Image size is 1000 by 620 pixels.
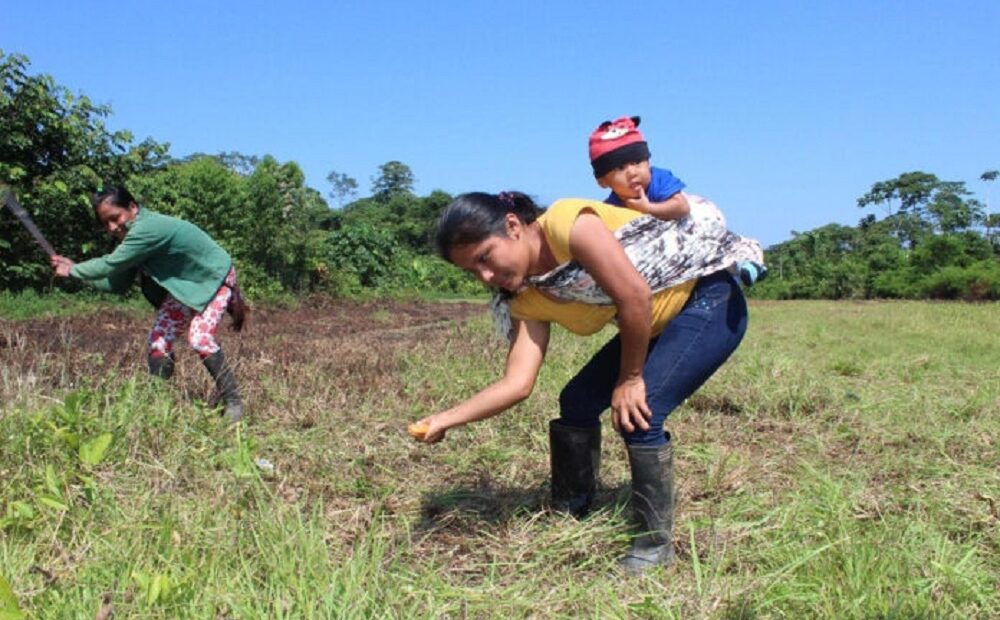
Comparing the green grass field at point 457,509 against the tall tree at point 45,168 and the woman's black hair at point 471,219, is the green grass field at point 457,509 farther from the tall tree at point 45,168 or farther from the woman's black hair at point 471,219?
the tall tree at point 45,168

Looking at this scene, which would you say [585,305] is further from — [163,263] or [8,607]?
[163,263]

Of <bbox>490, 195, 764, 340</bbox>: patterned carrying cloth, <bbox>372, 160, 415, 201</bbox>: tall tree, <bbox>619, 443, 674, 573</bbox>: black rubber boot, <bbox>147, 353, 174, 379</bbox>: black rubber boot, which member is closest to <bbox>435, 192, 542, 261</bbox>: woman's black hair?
<bbox>490, 195, 764, 340</bbox>: patterned carrying cloth

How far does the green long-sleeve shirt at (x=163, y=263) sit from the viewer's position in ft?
13.3

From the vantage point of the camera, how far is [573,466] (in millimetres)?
2777

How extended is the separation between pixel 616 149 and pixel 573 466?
42.1 inches

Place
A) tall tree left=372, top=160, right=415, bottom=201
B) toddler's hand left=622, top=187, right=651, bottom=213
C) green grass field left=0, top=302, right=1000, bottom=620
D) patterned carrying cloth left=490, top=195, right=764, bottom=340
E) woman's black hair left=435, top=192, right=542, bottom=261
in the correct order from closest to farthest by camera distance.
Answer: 1. green grass field left=0, top=302, right=1000, bottom=620
2. woman's black hair left=435, top=192, right=542, bottom=261
3. patterned carrying cloth left=490, top=195, right=764, bottom=340
4. toddler's hand left=622, top=187, right=651, bottom=213
5. tall tree left=372, top=160, right=415, bottom=201

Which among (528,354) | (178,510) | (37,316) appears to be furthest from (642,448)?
(37,316)

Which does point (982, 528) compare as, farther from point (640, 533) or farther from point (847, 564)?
point (640, 533)

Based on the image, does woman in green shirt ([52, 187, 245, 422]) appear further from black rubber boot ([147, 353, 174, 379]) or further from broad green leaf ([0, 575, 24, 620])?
broad green leaf ([0, 575, 24, 620])

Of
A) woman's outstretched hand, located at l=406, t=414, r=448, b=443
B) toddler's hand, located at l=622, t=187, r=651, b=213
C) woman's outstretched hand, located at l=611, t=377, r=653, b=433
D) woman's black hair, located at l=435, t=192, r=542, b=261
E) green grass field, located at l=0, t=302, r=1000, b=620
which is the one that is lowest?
green grass field, located at l=0, t=302, r=1000, b=620

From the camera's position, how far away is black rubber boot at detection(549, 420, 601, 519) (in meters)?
2.77

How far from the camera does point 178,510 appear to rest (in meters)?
2.48

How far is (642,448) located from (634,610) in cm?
52

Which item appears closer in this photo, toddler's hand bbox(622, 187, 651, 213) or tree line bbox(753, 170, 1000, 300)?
toddler's hand bbox(622, 187, 651, 213)
